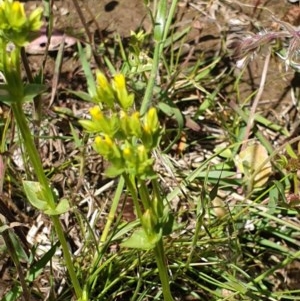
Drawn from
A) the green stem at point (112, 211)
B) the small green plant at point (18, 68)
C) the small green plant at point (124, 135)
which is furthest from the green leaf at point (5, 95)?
the green stem at point (112, 211)

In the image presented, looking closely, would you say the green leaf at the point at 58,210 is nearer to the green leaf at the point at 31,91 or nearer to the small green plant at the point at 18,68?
the small green plant at the point at 18,68

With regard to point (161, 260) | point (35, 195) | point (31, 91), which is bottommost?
point (161, 260)

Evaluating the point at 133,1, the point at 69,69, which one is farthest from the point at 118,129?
the point at 133,1

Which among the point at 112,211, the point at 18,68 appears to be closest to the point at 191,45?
the point at 112,211

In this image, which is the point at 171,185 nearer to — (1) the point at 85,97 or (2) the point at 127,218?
(2) the point at 127,218

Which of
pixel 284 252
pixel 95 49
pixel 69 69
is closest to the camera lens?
pixel 284 252

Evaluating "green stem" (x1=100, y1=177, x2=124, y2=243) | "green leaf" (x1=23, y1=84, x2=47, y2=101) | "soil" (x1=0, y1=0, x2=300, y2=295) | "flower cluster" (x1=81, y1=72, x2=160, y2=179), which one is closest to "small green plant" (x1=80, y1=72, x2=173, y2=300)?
"flower cluster" (x1=81, y1=72, x2=160, y2=179)

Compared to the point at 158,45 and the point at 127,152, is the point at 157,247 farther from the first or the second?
the point at 158,45

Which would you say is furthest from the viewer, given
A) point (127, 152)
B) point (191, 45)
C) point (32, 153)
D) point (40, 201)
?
point (191, 45)
